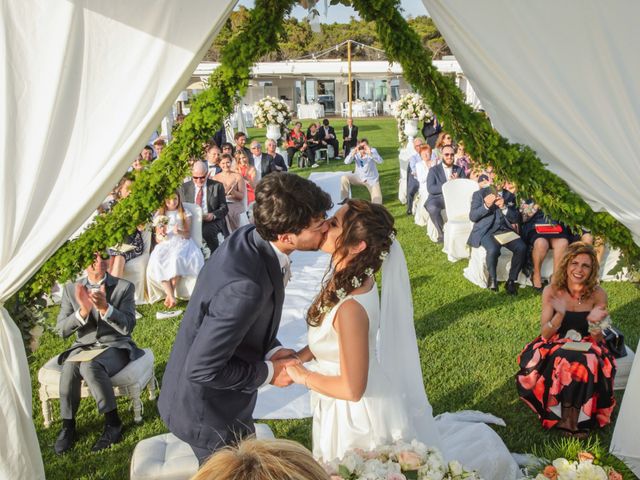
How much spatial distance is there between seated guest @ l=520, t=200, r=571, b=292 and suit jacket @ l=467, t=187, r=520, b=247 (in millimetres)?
211

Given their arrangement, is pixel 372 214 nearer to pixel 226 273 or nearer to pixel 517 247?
pixel 226 273

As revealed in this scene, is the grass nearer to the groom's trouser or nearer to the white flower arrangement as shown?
the groom's trouser

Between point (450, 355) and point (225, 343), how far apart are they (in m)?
3.64

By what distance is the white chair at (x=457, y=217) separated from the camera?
8758 millimetres

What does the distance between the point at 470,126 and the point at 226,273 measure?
1779 millimetres

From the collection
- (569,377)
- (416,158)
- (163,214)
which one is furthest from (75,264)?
(416,158)

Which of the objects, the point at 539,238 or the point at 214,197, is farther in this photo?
the point at 214,197

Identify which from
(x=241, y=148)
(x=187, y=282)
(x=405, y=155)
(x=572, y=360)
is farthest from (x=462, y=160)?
(x=572, y=360)

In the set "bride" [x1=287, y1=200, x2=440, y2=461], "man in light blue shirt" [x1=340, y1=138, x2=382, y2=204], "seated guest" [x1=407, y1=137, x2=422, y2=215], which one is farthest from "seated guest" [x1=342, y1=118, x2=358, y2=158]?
"bride" [x1=287, y1=200, x2=440, y2=461]

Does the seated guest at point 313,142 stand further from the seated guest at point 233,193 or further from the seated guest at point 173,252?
the seated guest at point 173,252

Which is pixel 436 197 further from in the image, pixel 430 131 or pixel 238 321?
pixel 238 321

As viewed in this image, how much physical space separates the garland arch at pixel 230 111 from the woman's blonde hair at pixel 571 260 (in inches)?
45.5

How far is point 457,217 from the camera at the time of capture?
9055 millimetres

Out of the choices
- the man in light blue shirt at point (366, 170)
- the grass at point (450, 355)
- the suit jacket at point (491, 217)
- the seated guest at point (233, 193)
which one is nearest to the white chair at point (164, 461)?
the grass at point (450, 355)
